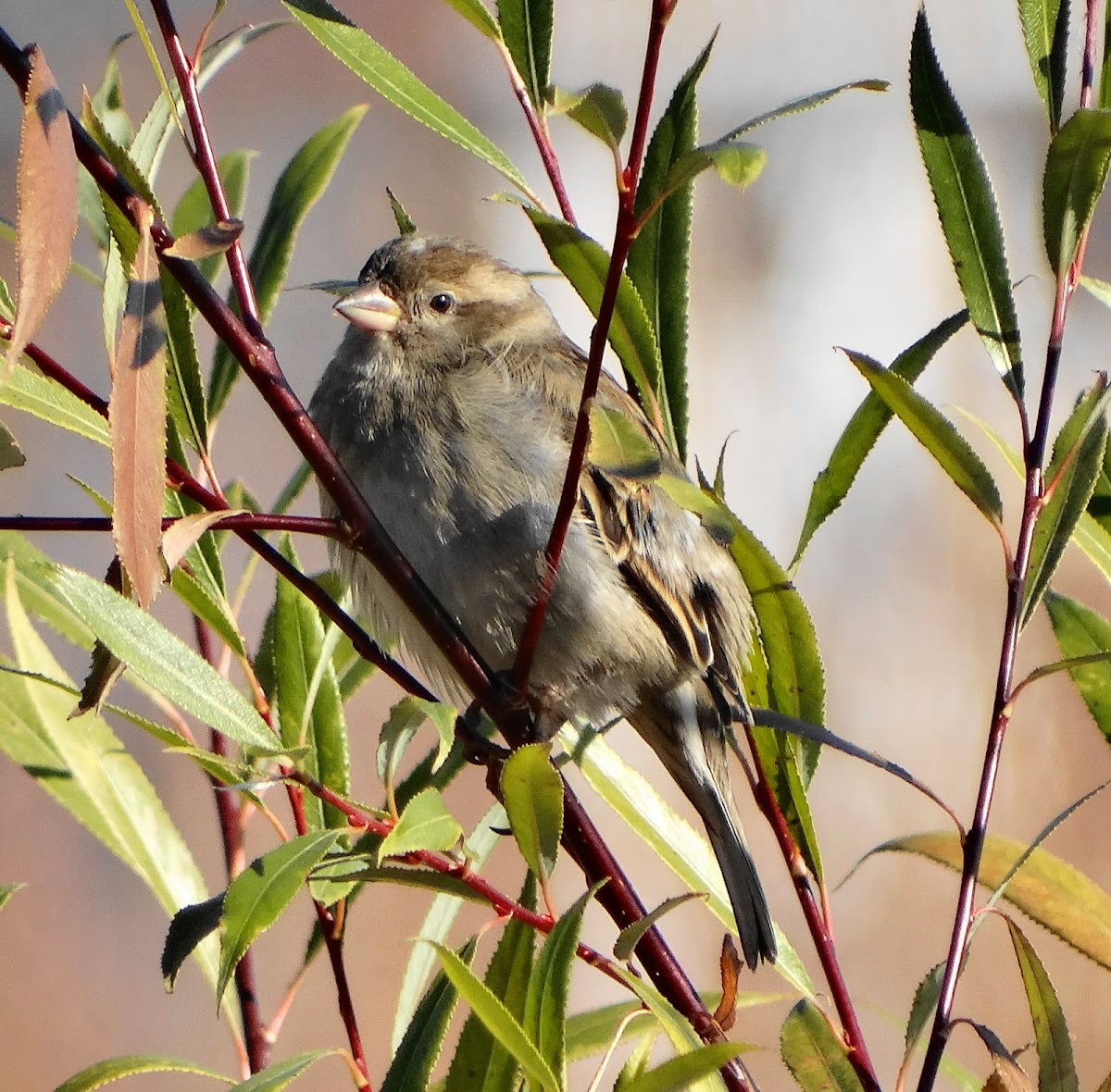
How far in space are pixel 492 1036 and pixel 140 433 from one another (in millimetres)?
611

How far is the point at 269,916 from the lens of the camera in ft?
3.57

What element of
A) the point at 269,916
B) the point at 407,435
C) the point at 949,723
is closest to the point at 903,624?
the point at 949,723

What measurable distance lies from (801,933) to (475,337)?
2263 millimetres

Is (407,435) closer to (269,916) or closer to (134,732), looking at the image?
(269,916)

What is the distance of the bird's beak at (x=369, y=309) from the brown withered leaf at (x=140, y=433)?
49.7 inches

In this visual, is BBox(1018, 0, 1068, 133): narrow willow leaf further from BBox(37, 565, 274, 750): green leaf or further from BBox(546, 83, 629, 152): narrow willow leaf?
BBox(37, 565, 274, 750): green leaf

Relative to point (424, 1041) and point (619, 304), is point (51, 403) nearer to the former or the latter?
point (619, 304)

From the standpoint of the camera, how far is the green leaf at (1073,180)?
116 cm

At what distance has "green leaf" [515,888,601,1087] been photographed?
3.51 feet

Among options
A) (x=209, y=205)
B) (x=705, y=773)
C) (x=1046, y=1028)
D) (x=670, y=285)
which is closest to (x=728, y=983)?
(x=1046, y=1028)

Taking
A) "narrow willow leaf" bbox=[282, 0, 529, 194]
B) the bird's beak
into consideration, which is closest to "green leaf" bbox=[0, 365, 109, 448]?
"narrow willow leaf" bbox=[282, 0, 529, 194]

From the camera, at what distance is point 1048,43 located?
4.09 ft

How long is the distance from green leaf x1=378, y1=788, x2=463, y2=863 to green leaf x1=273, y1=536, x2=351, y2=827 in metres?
0.29

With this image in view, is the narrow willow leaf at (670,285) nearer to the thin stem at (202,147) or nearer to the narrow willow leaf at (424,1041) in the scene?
the thin stem at (202,147)
